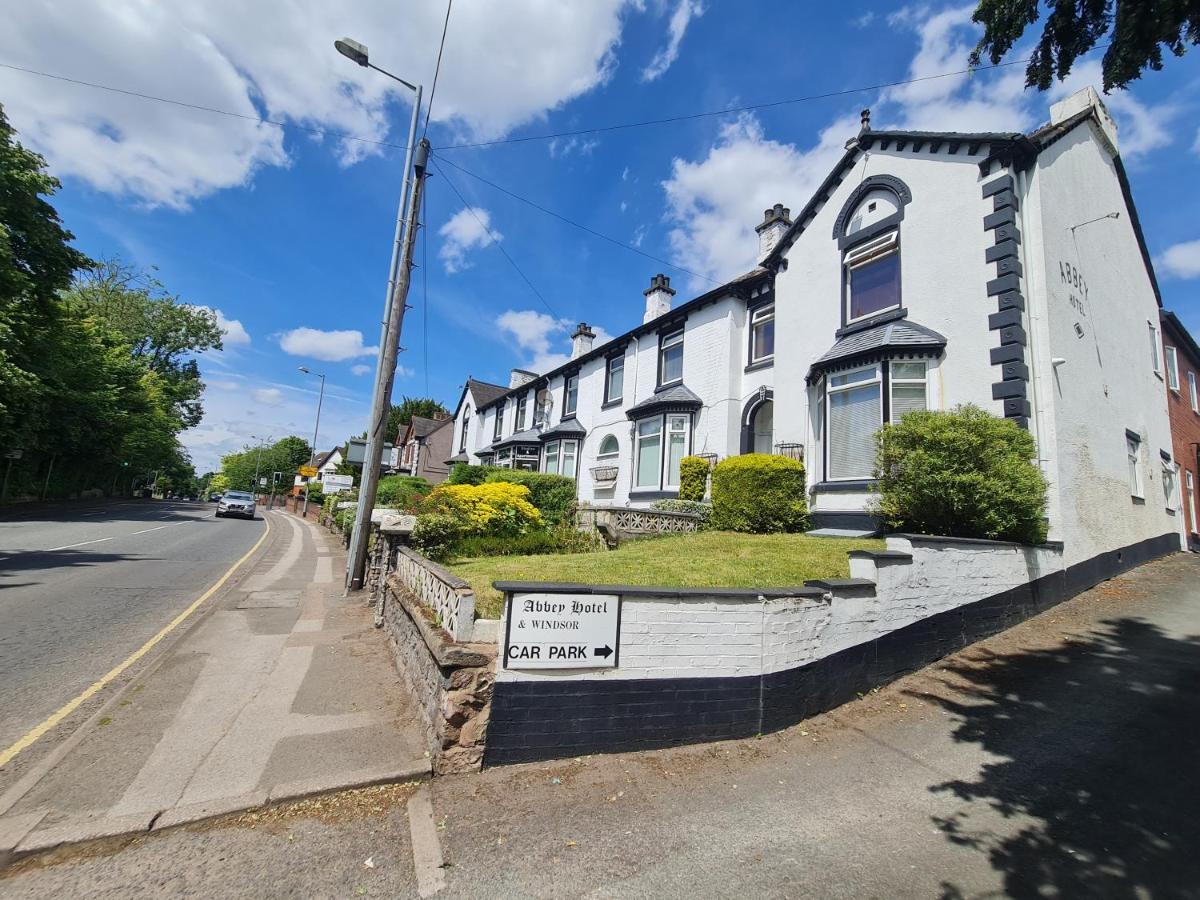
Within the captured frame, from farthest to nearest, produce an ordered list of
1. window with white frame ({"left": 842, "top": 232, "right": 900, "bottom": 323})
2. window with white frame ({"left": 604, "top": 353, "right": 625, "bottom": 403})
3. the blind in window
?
1. window with white frame ({"left": 604, "top": 353, "right": 625, "bottom": 403})
2. window with white frame ({"left": 842, "top": 232, "right": 900, "bottom": 323})
3. the blind in window

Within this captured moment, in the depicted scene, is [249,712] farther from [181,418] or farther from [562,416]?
[181,418]

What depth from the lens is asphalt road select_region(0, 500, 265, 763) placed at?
532cm

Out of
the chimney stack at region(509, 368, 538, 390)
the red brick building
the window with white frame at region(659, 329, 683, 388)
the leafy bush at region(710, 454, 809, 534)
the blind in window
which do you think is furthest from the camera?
the chimney stack at region(509, 368, 538, 390)

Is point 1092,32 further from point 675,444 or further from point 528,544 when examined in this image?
point 675,444

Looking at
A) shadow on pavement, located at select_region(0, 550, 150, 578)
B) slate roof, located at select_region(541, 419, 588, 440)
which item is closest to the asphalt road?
shadow on pavement, located at select_region(0, 550, 150, 578)

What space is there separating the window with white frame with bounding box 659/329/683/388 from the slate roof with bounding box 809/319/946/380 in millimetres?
6423

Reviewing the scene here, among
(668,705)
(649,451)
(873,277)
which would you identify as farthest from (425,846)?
(649,451)

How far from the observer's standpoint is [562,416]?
25.0 m

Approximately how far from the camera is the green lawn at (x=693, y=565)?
7160 mm

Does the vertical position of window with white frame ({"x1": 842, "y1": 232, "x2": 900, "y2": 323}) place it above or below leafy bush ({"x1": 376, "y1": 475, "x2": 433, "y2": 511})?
above

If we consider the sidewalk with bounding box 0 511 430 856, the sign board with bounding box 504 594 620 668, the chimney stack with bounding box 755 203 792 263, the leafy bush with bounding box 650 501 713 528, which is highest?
the chimney stack with bounding box 755 203 792 263

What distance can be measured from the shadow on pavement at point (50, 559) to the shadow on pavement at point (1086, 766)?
14.7 metres

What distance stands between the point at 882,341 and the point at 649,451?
28.1ft

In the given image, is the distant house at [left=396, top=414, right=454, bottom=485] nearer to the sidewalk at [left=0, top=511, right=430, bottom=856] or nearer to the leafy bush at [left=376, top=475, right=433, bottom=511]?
the leafy bush at [left=376, top=475, right=433, bottom=511]
